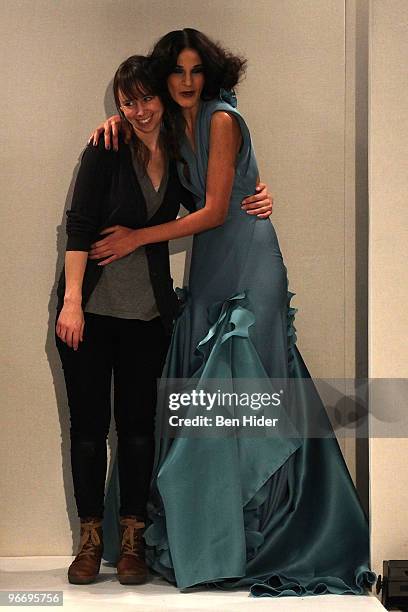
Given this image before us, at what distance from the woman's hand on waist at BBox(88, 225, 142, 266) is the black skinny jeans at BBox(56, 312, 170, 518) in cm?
18

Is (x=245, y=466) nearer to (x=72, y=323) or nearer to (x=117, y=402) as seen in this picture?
(x=117, y=402)

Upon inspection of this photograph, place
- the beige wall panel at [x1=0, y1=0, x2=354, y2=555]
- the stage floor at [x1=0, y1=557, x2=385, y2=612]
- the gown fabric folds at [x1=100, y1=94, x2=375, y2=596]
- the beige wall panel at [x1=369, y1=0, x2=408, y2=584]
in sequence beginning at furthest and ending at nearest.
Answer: the beige wall panel at [x1=0, y1=0, x2=354, y2=555] < the beige wall panel at [x1=369, y1=0, x2=408, y2=584] < the gown fabric folds at [x1=100, y1=94, x2=375, y2=596] < the stage floor at [x1=0, y1=557, x2=385, y2=612]

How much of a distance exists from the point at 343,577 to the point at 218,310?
86 cm

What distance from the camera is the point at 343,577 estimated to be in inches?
110

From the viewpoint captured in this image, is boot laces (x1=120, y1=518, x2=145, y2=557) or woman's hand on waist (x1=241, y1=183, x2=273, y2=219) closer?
boot laces (x1=120, y1=518, x2=145, y2=557)

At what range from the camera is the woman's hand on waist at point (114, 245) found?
2859 mm

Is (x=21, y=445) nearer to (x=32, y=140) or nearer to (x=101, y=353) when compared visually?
(x=101, y=353)

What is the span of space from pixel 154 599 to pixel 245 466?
1.49 ft

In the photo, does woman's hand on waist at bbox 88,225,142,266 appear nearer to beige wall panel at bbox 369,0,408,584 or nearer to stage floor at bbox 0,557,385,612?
beige wall panel at bbox 369,0,408,584

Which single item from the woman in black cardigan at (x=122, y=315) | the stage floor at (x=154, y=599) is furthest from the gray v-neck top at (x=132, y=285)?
the stage floor at (x=154, y=599)

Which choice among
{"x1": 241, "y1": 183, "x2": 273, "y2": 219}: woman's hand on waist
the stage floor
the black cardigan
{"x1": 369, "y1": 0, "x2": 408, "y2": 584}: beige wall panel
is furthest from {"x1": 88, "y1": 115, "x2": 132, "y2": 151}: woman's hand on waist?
the stage floor

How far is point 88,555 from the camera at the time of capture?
9.21 feet

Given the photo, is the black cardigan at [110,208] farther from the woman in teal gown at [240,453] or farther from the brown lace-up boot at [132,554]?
the brown lace-up boot at [132,554]

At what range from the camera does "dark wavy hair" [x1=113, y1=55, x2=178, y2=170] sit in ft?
9.27
